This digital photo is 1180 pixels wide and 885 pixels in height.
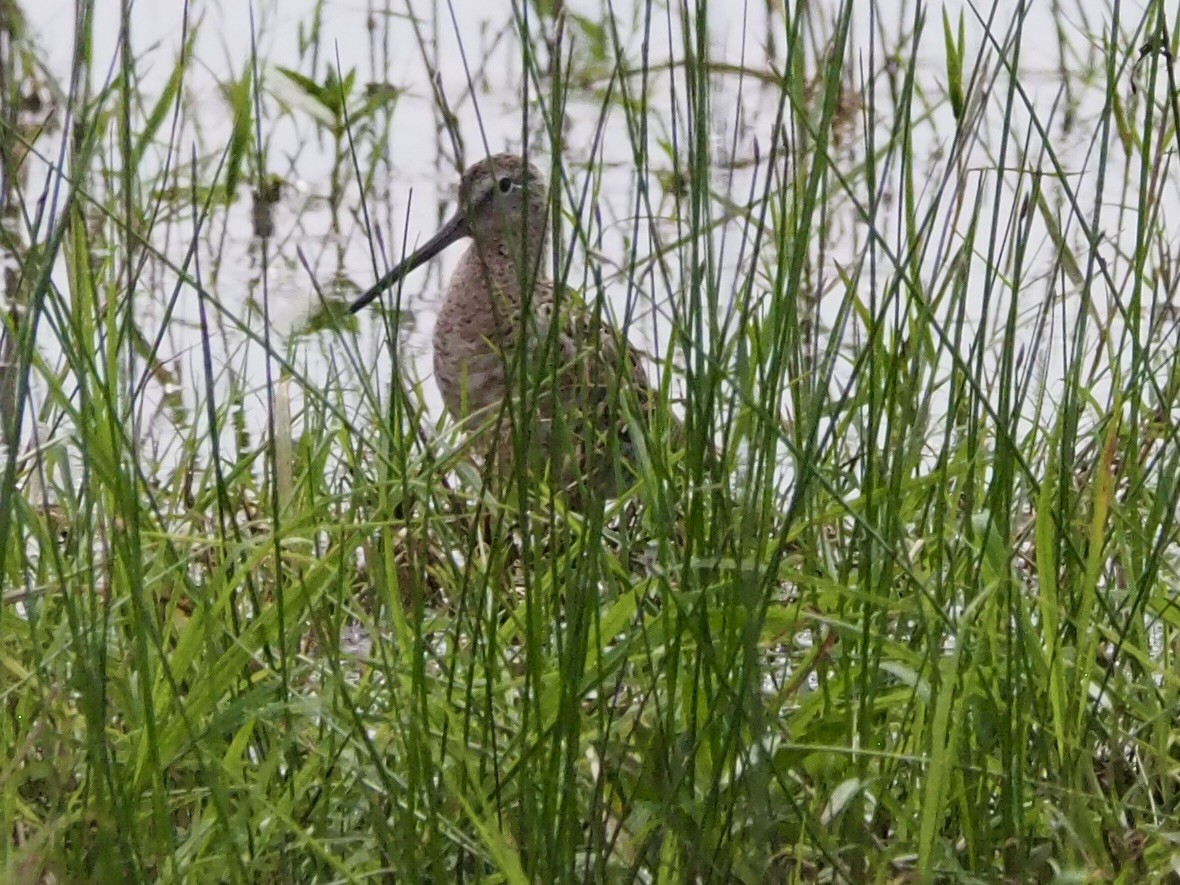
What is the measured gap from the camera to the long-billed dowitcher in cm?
137

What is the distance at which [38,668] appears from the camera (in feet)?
4.55

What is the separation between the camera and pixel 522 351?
127cm

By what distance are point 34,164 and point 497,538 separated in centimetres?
216

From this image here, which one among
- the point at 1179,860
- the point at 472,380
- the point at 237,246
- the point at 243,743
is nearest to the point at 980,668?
the point at 1179,860

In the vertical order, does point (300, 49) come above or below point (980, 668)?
above

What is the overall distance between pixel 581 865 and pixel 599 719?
4.3 inches

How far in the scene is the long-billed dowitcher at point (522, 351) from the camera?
1371mm

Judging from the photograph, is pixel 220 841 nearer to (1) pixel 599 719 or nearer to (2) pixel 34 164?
(1) pixel 599 719

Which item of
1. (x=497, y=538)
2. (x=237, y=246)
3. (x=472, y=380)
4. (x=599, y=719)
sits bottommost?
(x=599, y=719)

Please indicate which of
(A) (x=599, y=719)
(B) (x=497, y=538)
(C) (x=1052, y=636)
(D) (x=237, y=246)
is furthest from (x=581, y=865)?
(D) (x=237, y=246)

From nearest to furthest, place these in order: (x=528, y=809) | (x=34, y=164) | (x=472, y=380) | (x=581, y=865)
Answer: (x=528, y=809) → (x=581, y=865) → (x=472, y=380) → (x=34, y=164)

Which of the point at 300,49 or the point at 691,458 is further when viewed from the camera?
the point at 300,49

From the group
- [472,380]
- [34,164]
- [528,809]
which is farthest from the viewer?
[34,164]

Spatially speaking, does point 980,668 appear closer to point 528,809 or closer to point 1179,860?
point 1179,860
